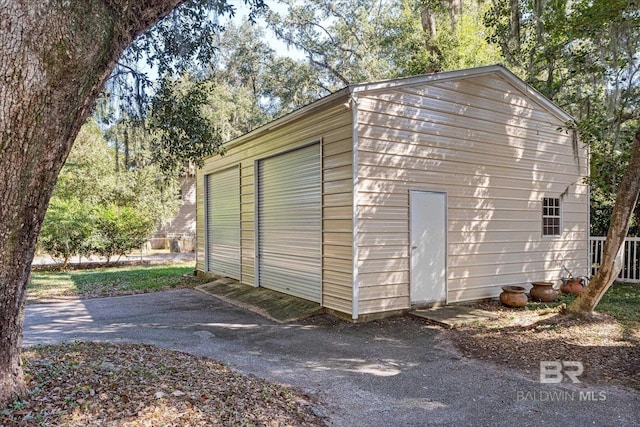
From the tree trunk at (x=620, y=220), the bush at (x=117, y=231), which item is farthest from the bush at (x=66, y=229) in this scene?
the tree trunk at (x=620, y=220)

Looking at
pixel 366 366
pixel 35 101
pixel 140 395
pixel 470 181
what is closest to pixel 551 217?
pixel 470 181

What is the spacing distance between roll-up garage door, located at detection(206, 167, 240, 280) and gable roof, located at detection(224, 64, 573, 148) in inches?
52.8

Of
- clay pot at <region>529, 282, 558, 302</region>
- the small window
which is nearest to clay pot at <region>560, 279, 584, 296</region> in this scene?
clay pot at <region>529, 282, 558, 302</region>

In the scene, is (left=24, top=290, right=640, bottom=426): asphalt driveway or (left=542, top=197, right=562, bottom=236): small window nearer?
(left=24, top=290, right=640, bottom=426): asphalt driveway

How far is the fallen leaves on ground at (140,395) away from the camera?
8.44ft

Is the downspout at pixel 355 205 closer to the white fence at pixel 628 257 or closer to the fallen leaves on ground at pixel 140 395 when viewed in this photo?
the fallen leaves on ground at pixel 140 395

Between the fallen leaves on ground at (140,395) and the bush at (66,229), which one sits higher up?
the bush at (66,229)

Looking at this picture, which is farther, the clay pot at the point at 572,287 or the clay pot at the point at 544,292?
the clay pot at the point at 572,287

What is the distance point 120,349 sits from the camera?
13.9 ft

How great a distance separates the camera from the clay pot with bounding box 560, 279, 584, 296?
8.05 m

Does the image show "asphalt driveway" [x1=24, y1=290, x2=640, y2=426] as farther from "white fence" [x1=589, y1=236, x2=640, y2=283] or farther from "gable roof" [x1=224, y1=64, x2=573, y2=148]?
"white fence" [x1=589, y1=236, x2=640, y2=283]

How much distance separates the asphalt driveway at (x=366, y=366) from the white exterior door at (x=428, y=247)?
0.75 meters

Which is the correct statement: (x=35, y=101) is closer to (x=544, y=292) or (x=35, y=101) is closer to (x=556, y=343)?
(x=556, y=343)

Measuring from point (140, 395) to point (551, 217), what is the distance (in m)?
8.63
